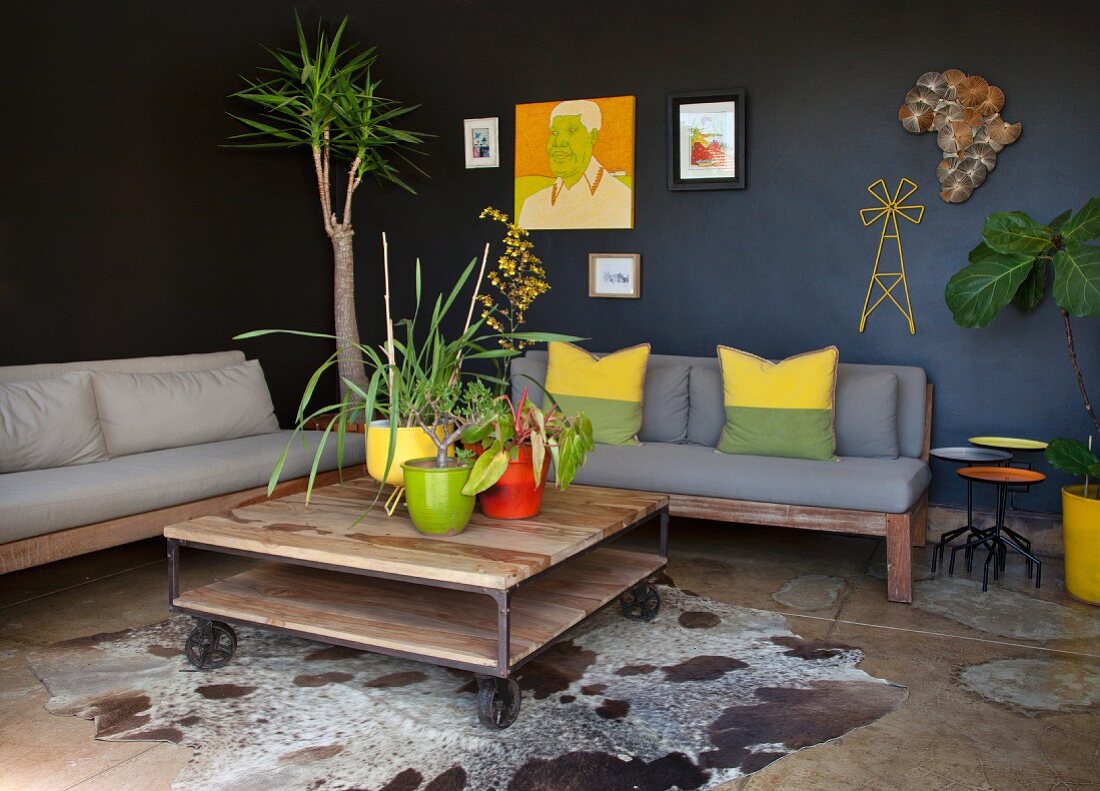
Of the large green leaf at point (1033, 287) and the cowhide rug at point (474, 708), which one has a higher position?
the large green leaf at point (1033, 287)

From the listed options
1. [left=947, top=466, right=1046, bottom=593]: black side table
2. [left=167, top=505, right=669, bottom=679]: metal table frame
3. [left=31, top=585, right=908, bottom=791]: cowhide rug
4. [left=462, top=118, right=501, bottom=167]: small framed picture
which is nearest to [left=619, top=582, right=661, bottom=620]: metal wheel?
[left=31, top=585, right=908, bottom=791]: cowhide rug

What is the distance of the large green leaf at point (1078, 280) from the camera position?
3.66m

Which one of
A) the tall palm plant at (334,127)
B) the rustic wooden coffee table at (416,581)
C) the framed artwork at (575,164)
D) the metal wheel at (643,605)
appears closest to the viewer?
the rustic wooden coffee table at (416,581)

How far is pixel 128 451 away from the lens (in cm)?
429

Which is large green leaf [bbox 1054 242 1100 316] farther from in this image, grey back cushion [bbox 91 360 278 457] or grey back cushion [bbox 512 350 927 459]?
grey back cushion [bbox 91 360 278 457]

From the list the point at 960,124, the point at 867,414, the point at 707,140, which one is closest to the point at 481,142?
the point at 707,140

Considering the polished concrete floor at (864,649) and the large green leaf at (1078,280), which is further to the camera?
the large green leaf at (1078,280)

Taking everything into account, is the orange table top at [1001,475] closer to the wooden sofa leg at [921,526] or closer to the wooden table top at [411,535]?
the wooden sofa leg at [921,526]

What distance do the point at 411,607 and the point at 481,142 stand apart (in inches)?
135

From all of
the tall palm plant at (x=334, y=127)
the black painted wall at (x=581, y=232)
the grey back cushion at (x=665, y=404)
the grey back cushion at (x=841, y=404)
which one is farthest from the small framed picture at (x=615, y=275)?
the tall palm plant at (x=334, y=127)

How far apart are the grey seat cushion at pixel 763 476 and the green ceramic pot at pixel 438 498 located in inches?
63.6

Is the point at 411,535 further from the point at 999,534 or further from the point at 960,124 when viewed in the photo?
the point at 960,124

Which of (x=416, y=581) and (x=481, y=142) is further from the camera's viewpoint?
(x=481, y=142)

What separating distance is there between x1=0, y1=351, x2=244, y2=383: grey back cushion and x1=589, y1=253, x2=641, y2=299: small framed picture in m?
1.90
